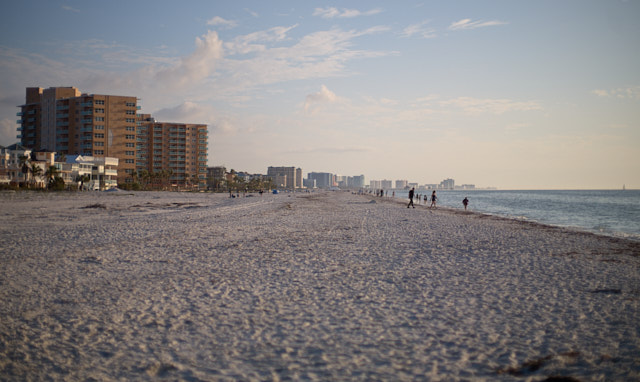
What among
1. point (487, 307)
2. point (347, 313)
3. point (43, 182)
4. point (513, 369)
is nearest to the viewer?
point (513, 369)

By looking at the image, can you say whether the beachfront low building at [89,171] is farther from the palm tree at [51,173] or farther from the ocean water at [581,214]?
the ocean water at [581,214]

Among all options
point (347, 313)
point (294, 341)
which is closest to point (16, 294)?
point (294, 341)

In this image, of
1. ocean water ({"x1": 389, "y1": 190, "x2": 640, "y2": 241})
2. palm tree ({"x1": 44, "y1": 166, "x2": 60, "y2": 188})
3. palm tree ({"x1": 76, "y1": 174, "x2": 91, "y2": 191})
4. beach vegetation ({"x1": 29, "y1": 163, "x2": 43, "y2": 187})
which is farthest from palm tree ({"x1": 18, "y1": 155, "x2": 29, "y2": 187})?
ocean water ({"x1": 389, "y1": 190, "x2": 640, "y2": 241})

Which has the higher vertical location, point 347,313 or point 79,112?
point 79,112

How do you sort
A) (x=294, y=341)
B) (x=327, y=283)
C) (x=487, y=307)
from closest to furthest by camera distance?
(x=294, y=341), (x=487, y=307), (x=327, y=283)

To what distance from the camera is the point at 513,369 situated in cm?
450

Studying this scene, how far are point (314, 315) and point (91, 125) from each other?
124660mm

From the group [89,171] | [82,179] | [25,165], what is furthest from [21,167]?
[89,171]

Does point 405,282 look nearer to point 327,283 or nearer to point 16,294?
point 327,283

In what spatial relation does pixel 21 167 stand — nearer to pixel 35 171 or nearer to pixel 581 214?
pixel 35 171

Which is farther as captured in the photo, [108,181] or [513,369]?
[108,181]

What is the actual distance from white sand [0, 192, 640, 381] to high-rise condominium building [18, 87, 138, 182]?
113419mm

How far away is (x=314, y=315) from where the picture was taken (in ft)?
20.6

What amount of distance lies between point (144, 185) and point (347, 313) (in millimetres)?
118746
